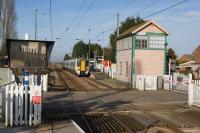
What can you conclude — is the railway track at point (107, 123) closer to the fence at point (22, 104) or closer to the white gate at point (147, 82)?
the fence at point (22, 104)

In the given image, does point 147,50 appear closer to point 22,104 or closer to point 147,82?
point 147,82

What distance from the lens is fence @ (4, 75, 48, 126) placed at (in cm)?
1368

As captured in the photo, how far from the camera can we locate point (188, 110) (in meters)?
19.1

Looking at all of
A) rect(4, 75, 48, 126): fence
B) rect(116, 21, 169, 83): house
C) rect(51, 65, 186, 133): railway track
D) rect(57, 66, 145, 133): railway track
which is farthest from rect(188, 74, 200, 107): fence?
rect(116, 21, 169, 83): house

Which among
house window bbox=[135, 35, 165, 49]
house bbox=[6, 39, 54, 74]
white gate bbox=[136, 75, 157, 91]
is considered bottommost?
white gate bbox=[136, 75, 157, 91]

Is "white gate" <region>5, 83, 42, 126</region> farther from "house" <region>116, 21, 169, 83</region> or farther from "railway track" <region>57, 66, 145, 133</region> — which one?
"house" <region>116, 21, 169, 83</region>

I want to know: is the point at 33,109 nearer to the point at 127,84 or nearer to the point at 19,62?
the point at 19,62

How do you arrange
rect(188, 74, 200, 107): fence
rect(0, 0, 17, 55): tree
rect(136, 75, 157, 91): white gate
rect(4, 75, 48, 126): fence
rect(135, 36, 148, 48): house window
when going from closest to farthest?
rect(4, 75, 48, 126): fence
rect(188, 74, 200, 107): fence
rect(136, 75, 157, 91): white gate
rect(135, 36, 148, 48): house window
rect(0, 0, 17, 55): tree

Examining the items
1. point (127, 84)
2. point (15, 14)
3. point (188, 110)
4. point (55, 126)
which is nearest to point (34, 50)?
point (55, 126)

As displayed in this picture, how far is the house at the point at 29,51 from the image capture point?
17875mm

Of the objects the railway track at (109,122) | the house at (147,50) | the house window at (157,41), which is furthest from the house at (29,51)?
the house window at (157,41)

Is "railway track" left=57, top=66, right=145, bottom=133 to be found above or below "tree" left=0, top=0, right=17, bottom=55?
below

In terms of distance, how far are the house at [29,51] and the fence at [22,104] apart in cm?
407

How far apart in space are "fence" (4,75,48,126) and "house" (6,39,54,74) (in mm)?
4066
